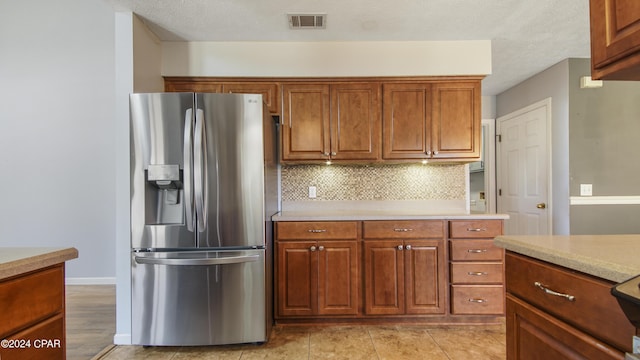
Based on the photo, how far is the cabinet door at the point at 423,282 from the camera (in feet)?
7.97

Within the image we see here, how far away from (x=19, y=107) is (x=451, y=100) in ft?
15.0

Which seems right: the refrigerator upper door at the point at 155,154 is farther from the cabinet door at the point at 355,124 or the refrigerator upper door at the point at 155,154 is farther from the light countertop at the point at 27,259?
the cabinet door at the point at 355,124

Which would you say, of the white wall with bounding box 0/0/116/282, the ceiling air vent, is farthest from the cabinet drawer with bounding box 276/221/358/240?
the white wall with bounding box 0/0/116/282

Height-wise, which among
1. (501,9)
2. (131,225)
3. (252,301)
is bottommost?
(252,301)

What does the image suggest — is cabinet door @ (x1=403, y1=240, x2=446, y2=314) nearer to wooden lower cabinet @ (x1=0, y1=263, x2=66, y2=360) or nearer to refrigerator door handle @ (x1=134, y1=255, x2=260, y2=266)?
refrigerator door handle @ (x1=134, y1=255, x2=260, y2=266)

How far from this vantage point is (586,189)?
3.09 metres

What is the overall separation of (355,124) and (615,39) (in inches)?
75.5

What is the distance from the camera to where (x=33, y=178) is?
11.2ft

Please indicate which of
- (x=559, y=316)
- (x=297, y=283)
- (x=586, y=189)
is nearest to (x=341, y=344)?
(x=297, y=283)

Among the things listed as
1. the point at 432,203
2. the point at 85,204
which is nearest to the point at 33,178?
the point at 85,204

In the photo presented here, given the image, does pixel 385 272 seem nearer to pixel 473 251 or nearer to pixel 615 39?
pixel 473 251

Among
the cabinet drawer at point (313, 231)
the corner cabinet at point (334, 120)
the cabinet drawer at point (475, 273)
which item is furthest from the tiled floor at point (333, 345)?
the corner cabinet at point (334, 120)

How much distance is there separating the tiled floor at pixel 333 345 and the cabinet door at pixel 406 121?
1.46 meters

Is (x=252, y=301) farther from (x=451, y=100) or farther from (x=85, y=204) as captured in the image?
(x=85, y=204)
